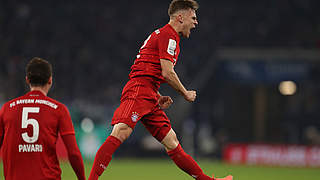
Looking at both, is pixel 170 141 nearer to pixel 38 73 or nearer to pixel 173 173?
pixel 38 73

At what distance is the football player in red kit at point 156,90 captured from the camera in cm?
595

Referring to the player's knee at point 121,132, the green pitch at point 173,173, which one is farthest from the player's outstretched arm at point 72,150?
the green pitch at point 173,173

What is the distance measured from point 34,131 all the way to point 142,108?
1826mm

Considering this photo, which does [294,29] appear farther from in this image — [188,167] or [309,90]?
[188,167]

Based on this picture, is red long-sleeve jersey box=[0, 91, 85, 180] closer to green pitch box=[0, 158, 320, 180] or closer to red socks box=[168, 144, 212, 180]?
red socks box=[168, 144, 212, 180]

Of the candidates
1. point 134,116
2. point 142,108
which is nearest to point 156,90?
point 142,108

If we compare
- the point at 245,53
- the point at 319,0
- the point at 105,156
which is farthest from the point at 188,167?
the point at 319,0

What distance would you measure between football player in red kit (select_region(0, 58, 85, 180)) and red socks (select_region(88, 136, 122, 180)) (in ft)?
4.16

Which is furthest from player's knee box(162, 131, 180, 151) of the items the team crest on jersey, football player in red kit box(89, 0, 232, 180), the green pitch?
the green pitch

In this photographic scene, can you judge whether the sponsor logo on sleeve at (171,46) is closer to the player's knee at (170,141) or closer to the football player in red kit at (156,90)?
the football player in red kit at (156,90)

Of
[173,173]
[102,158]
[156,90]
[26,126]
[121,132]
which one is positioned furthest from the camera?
[173,173]

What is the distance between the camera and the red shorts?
596cm

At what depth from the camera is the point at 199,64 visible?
2427 centimetres

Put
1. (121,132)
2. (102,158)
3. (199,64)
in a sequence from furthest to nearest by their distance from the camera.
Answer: (199,64)
(121,132)
(102,158)
